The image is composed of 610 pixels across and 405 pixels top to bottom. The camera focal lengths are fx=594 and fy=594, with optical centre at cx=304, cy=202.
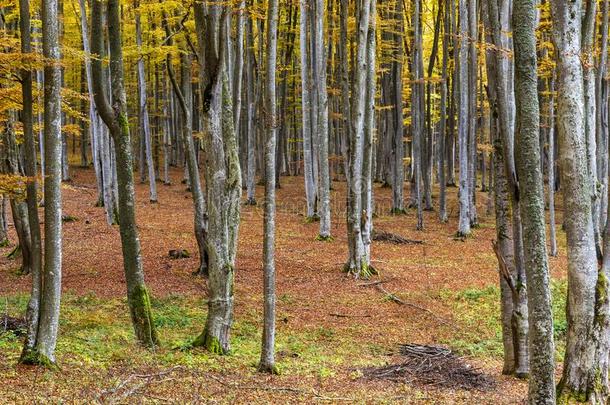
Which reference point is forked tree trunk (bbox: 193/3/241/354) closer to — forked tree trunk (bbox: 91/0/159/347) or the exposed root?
forked tree trunk (bbox: 91/0/159/347)

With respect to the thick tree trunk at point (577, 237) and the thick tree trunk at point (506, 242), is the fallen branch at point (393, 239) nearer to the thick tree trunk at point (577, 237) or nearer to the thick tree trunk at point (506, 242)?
the thick tree trunk at point (506, 242)

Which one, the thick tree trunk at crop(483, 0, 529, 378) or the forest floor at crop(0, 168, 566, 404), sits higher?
the thick tree trunk at crop(483, 0, 529, 378)

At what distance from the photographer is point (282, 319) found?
1112 cm

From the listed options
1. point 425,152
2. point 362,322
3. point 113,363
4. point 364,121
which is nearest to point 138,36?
point 364,121

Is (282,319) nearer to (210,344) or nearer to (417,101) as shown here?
(210,344)

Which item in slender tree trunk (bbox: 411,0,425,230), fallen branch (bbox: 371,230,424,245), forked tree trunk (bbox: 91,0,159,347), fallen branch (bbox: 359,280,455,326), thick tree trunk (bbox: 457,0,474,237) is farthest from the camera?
slender tree trunk (bbox: 411,0,425,230)

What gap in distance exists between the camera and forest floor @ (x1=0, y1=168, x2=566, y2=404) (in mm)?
6758

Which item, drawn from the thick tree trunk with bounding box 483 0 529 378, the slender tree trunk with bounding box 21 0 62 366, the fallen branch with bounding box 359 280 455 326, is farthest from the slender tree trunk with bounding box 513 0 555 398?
the fallen branch with bounding box 359 280 455 326

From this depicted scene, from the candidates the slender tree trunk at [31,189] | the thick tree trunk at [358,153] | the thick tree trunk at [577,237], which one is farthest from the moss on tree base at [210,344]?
the thick tree trunk at [358,153]

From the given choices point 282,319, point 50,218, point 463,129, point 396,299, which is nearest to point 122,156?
point 50,218

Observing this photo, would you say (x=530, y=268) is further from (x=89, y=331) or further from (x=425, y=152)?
(x=425, y=152)

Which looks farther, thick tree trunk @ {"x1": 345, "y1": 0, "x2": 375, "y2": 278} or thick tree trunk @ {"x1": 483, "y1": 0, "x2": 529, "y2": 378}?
thick tree trunk @ {"x1": 345, "y1": 0, "x2": 375, "y2": 278}

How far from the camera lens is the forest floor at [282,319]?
22.2ft

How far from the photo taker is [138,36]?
72.4 feet
